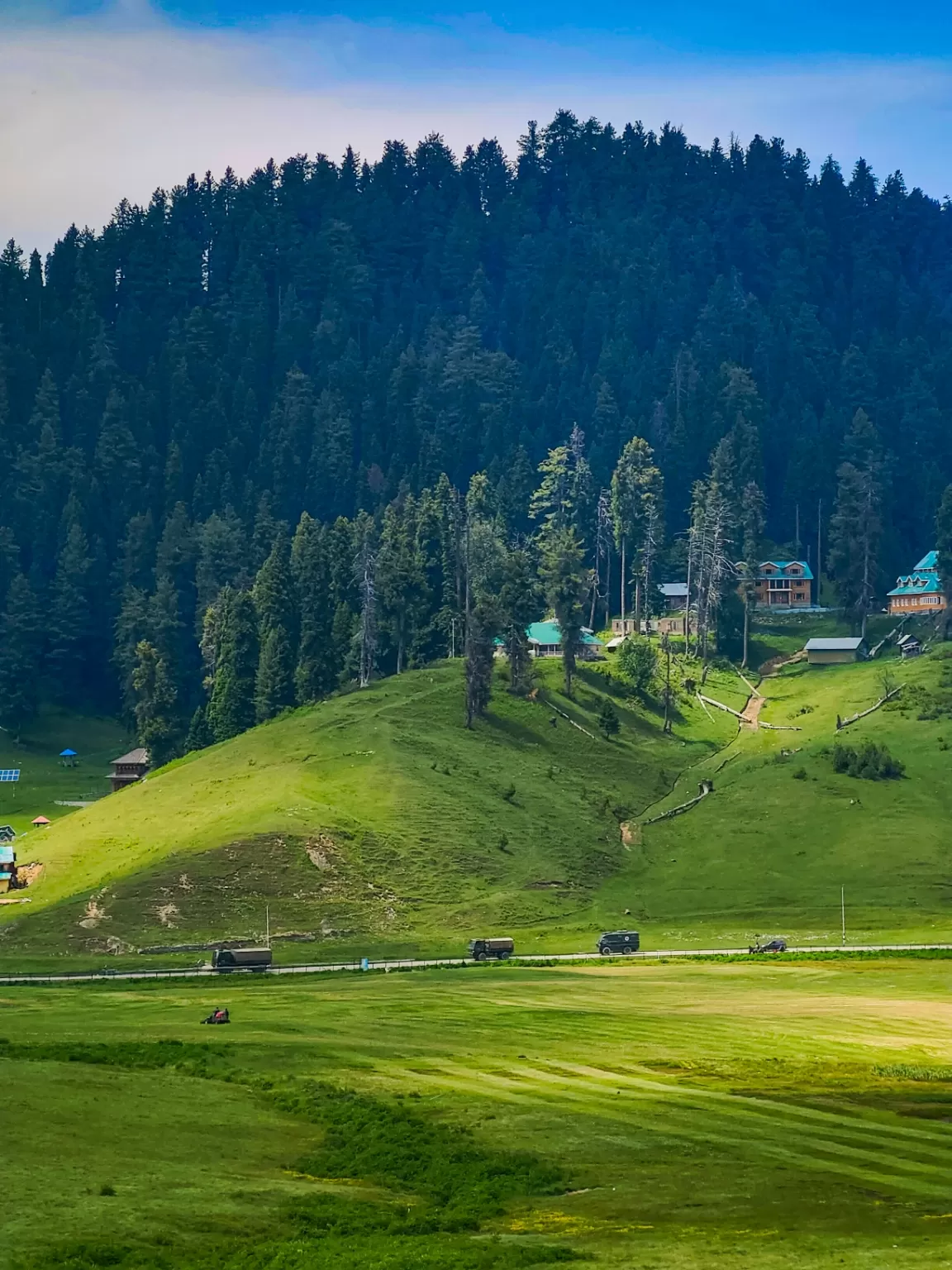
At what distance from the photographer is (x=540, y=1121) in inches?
2405

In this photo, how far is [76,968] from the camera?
4729 inches

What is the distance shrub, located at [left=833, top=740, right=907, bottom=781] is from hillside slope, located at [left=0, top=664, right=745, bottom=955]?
17103 millimetres

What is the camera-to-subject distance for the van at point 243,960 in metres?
115

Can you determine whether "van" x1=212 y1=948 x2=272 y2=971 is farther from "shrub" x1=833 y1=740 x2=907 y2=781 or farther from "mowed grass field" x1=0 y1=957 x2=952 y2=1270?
"shrub" x1=833 y1=740 x2=907 y2=781

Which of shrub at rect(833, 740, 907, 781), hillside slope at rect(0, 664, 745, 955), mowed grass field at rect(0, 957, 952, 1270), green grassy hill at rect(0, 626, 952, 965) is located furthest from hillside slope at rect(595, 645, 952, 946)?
mowed grass field at rect(0, 957, 952, 1270)

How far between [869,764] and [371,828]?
47.2 metres

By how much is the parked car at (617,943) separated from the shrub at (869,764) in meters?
50.1

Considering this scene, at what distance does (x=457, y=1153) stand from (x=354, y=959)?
67.2 metres

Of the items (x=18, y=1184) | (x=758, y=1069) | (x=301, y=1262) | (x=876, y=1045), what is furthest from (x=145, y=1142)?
(x=876, y=1045)

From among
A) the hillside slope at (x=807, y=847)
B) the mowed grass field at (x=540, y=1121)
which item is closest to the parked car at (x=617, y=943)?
the hillside slope at (x=807, y=847)

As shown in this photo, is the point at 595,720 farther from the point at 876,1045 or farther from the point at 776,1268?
the point at 776,1268

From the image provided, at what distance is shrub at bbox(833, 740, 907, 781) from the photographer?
165 metres

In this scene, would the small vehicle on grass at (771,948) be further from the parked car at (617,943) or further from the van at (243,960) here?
the van at (243,960)

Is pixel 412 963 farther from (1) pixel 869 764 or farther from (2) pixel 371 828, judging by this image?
(1) pixel 869 764
